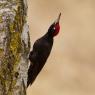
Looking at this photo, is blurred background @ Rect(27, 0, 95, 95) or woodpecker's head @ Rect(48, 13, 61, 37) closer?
woodpecker's head @ Rect(48, 13, 61, 37)

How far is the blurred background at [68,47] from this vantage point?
17.6m

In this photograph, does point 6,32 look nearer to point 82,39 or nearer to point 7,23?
point 7,23

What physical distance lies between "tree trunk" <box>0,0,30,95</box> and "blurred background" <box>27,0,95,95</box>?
10.6 meters

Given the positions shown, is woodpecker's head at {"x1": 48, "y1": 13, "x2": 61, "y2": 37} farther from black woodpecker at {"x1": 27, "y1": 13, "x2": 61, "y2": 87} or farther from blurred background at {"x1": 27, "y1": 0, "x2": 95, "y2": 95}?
blurred background at {"x1": 27, "y1": 0, "x2": 95, "y2": 95}

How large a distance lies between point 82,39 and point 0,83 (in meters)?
16.2

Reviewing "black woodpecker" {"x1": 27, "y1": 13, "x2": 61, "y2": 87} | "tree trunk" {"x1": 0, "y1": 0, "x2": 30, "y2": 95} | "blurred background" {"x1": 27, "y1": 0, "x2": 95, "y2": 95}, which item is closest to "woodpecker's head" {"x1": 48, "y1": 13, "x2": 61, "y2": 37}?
"black woodpecker" {"x1": 27, "y1": 13, "x2": 61, "y2": 87}

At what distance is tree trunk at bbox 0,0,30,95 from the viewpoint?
4.82 metres

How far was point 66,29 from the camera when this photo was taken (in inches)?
840

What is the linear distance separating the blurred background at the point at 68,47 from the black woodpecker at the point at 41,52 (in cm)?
783

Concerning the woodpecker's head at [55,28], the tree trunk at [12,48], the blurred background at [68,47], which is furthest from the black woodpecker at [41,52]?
the blurred background at [68,47]

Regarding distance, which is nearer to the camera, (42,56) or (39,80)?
(42,56)

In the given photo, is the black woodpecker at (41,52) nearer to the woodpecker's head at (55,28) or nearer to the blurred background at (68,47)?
the woodpecker's head at (55,28)

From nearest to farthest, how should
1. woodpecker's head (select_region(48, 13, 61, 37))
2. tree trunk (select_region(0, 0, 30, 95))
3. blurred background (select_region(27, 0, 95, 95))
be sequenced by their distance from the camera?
1. tree trunk (select_region(0, 0, 30, 95))
2. woodpecker's head (select_region(48, 13, 61, 37))
3. blurred background (select_region(27, 0, 95, 95))

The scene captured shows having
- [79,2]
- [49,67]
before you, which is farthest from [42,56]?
[79,2]
